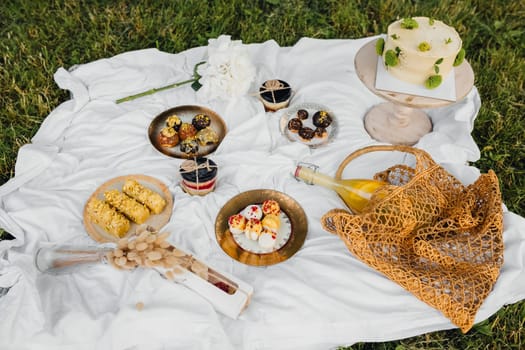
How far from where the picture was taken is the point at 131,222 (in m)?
1.75

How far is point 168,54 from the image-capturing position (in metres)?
2.53

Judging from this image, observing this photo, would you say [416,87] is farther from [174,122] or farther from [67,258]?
[67,258]

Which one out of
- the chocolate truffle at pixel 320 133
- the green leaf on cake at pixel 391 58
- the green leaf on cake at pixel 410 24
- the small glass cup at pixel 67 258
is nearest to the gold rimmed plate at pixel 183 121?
the chocolate truffle at pixel 320 133

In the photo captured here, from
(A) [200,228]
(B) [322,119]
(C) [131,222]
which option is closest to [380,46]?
(B) [322,119]

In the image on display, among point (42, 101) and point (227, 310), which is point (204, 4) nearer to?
point (42, 101)

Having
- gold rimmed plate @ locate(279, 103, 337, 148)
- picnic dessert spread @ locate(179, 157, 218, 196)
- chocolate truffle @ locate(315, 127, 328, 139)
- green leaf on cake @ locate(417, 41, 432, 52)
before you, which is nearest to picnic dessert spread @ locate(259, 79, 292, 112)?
gold rimmed plate @ locate(279, 103, 337, 148)

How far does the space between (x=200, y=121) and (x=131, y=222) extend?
595mm

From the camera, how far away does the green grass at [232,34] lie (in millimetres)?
2332

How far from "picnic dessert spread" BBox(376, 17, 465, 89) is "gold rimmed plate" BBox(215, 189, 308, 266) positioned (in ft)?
2.32

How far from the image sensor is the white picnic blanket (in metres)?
1.48

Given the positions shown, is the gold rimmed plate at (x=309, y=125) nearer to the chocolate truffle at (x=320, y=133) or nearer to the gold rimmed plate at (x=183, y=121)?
the chocolate truffle at (x=320, y=133)

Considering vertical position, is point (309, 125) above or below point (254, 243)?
above

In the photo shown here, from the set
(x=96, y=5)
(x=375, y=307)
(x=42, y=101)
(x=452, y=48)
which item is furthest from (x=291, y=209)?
(x=96, y=5)

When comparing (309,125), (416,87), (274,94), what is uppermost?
(416,87)
